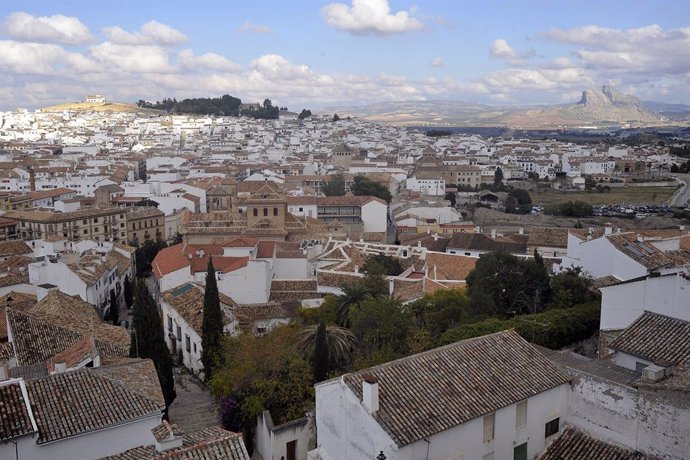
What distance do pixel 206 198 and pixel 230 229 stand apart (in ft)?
55.2

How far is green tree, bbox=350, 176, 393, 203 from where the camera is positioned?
206 ft

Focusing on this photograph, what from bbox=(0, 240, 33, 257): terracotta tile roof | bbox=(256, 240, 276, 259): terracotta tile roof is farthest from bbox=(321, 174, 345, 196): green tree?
bbox=(0, 240, 33, 257): terracotta tile roof

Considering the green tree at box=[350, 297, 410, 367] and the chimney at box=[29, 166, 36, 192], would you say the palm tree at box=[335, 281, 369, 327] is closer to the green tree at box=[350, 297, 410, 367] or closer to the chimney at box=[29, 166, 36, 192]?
the green tree at box=[350, 297, 410, 367]

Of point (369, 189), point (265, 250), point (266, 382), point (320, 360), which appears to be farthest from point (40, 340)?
point (369, 189)

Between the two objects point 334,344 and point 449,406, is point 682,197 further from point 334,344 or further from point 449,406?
point 449,406

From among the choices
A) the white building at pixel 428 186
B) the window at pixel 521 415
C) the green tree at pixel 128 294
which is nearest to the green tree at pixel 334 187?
the white building at pixel 428 186

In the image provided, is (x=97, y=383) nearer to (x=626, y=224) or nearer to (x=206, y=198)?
(x=206, y=198)

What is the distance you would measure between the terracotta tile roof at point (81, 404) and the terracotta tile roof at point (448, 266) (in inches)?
693

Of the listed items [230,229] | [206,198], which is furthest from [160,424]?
[206,198]

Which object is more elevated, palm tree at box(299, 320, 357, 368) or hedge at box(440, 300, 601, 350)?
hedge at box(440, 300, 601, 350)

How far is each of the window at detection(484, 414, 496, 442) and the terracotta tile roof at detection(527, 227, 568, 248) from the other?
25051 mm

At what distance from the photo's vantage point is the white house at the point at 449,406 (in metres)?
11.0

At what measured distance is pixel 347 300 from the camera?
24.4m

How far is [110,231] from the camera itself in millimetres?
46500
